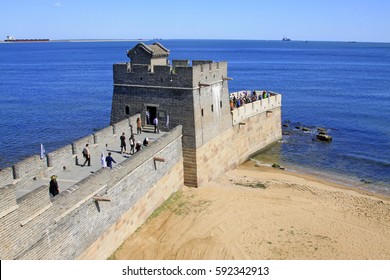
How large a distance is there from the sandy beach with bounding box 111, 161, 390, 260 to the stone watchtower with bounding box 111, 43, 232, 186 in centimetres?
287

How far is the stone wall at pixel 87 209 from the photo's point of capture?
11.6 meters

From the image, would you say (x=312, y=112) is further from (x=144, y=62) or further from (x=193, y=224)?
(x=193, y=224)

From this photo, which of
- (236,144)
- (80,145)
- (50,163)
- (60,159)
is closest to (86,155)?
(80,145)

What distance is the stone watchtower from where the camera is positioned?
23.4 metres

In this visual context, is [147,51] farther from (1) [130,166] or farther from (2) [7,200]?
(2) [7,200]

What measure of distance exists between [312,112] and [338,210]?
3284 cm

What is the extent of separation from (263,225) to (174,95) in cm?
861

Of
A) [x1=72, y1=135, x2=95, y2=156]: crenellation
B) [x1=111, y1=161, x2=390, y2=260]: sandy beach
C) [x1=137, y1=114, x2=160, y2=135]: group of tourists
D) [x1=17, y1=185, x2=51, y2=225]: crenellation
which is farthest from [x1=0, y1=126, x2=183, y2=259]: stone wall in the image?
[x1=72, y1=135, x2=95, y2=156]: crenellation

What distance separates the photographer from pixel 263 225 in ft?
66.5

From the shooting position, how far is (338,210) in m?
23.0

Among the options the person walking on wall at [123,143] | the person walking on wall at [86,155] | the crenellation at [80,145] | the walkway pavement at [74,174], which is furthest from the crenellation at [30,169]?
the person walking on wall at [123,143]

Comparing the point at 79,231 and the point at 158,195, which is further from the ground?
the point at 79,231

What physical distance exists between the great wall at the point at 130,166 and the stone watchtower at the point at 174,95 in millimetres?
56

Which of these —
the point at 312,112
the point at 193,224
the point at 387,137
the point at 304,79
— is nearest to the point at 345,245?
the point at 193,224
